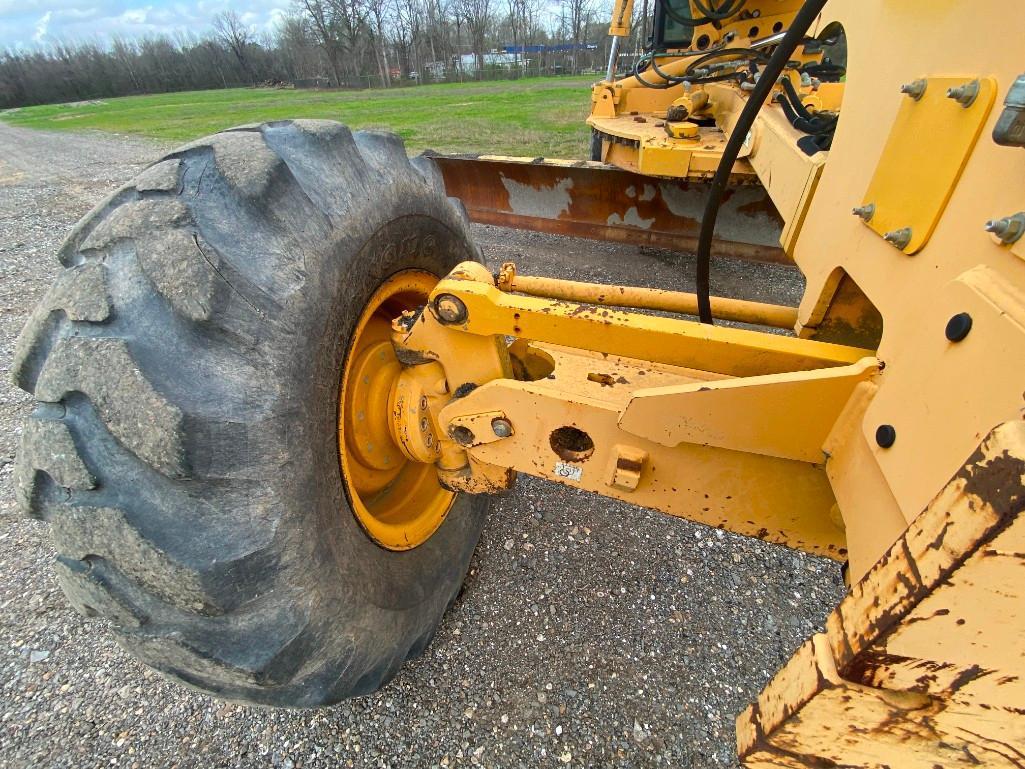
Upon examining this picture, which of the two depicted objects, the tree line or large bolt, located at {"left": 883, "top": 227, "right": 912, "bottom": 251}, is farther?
the tree line

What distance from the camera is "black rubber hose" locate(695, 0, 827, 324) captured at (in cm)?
134

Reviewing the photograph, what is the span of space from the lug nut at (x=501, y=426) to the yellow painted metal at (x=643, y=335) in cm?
23

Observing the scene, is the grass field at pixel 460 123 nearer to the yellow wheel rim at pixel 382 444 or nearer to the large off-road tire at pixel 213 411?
the yellow wheel rim at pixel 382 444

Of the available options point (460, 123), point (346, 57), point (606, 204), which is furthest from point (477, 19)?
point (606, 204)

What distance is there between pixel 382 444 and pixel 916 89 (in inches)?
59.6

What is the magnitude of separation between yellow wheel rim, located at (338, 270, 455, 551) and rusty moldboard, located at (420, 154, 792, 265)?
3273mm

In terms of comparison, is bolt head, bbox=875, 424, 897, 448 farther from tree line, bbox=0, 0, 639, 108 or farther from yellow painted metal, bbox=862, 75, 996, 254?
tree line, bbox=0, 0, 639, 108

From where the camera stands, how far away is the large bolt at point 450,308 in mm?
1403

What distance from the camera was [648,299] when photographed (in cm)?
217

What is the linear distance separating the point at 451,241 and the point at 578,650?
1499mm

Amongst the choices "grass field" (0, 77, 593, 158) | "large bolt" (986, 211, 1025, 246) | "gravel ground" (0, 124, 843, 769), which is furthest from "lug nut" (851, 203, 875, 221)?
"grass field" (0, 77, 593, 158)

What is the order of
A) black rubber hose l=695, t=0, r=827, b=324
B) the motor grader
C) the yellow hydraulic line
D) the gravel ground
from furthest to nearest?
the yellow hydraulic line, the gravel ground, black rubber hose l=695, t=0, r=827, b=324, the motor grader

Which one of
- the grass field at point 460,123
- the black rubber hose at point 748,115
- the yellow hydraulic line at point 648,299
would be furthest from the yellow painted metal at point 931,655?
the grass field at point 460,123

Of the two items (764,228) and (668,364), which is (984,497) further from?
(764,228)
